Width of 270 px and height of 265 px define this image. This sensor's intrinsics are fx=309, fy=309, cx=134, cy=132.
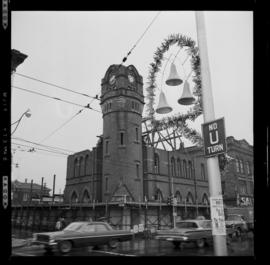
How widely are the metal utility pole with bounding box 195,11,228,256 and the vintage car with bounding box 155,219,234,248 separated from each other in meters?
8.86

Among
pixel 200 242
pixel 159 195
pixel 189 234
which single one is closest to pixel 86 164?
pixel 159 195

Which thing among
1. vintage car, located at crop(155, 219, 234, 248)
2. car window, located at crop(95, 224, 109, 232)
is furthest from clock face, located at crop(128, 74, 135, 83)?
car window, located at crop(95, 224, 109, 232)

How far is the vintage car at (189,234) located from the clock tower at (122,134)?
2045 cm

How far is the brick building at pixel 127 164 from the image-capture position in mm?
36312

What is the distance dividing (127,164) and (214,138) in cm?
3154

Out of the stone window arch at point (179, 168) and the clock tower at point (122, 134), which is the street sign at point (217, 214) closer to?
the clock tower at point (122, 134)

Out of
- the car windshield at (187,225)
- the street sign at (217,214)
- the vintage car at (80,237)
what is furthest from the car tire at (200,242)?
the street sign at (217,214)

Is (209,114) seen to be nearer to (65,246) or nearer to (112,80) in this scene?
(65,246)

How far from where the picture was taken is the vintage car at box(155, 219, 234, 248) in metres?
13.2
